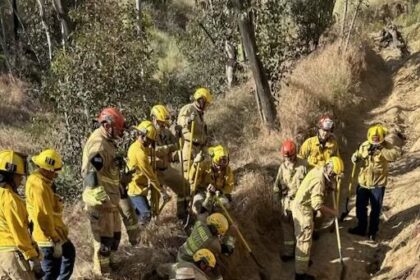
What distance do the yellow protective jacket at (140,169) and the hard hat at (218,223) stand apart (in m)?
1.00

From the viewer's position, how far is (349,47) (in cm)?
1509

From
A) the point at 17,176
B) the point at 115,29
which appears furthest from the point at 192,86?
the point at 17,176

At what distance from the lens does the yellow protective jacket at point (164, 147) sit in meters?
8.32

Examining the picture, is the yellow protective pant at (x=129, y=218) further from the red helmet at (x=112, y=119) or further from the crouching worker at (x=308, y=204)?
the crouching worker at (x=308, y=204)

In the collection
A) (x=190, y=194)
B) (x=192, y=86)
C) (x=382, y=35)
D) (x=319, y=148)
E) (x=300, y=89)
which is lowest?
(x=190, y=194)

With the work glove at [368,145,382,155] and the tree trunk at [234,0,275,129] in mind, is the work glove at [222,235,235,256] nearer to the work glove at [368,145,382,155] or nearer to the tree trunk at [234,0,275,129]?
the work glove at [368,145,382,155]

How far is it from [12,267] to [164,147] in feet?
11.5

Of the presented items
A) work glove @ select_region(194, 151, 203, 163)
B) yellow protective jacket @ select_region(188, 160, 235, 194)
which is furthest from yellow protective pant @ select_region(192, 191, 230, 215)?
work glove @ select_region(194, 151, 203, 163)

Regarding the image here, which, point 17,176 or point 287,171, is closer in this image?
point 17,176

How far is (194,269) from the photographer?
21.2 ft

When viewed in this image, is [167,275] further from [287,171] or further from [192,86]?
[192,86]

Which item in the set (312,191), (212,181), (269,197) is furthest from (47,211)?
(269,197)

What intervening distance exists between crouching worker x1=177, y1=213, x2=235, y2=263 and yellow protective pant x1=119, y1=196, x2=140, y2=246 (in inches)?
27.8

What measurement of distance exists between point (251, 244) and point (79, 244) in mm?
2675
